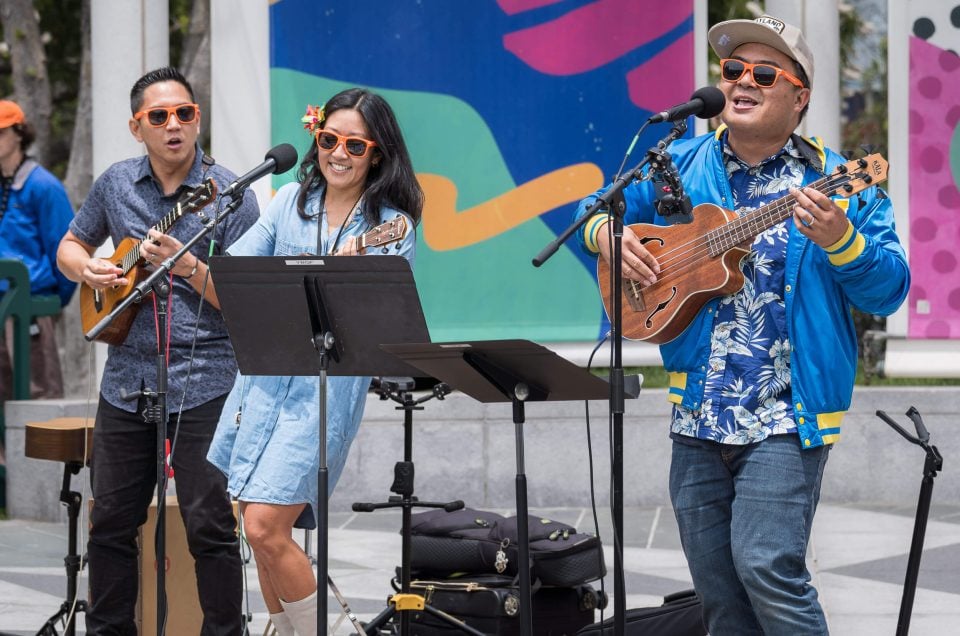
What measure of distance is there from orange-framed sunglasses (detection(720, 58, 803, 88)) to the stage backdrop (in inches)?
181

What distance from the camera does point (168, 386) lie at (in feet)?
16.9

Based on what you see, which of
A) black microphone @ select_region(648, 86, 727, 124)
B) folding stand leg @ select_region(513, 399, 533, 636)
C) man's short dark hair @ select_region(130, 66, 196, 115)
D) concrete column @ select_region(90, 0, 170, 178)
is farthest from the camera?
concrete column @ select_region(90, 0, 170, 178)

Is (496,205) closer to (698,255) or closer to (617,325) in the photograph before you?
(698,255)

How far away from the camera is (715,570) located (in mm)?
4148

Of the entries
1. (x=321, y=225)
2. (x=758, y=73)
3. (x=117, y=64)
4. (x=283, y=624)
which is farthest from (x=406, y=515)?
(x=117, y=64)

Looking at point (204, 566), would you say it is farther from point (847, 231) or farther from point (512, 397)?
point (847, 231)

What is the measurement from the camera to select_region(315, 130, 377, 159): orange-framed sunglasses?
4805mm

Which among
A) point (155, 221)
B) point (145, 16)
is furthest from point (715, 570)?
point (145, 16)

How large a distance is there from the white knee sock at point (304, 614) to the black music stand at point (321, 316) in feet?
1.56

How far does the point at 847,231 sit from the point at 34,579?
4709mm

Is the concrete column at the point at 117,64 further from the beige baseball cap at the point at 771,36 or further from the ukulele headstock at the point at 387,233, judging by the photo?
the beige baseball cap at the point at 771,36

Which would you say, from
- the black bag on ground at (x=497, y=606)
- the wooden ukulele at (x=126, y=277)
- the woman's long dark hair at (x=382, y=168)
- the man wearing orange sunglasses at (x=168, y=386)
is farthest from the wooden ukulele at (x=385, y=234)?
the black bag on ground at (x=497, y=606)

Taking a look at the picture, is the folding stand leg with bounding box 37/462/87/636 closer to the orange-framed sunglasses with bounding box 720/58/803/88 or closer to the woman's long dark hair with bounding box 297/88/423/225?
the woman's long dark hair with bounding box 297/88/423/225

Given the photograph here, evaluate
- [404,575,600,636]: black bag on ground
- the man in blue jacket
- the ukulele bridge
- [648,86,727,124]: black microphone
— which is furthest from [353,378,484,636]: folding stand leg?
[648,86,727,124]: black microphone
